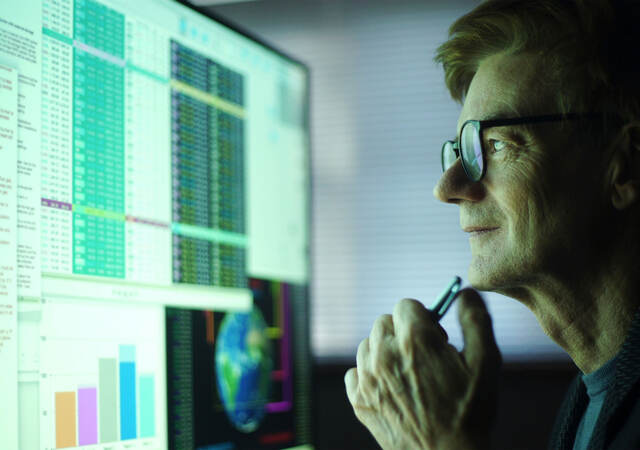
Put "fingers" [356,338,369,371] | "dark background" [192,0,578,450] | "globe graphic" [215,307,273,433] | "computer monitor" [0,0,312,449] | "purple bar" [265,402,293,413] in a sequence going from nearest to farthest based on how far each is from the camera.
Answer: "computer monitor" [0,0,312,449]
"fingers" [356,338,369,371]
"globe graphic" [215,307,273,433]
"purple bar" [265,402,293,413]
"dark background" [192,0,578,450]

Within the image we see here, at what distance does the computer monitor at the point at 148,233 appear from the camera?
0.90m

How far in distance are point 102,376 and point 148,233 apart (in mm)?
249

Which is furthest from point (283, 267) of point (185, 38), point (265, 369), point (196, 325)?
point (185, 38)

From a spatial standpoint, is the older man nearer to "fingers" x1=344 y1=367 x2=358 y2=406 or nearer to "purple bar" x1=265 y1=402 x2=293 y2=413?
"fingers" x1=344 y1=367 x2=358 y2=406

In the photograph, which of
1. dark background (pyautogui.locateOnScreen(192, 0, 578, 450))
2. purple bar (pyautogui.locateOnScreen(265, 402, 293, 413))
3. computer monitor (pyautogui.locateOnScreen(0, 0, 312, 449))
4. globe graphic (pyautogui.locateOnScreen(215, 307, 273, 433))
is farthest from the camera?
dark background (pyautogui.locateOnScreen(192, 0, 578, 450))

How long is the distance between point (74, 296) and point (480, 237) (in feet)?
2.10

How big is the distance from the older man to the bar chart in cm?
34

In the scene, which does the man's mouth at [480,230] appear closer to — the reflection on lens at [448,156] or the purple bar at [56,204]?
the reflection on lens at [448,156]

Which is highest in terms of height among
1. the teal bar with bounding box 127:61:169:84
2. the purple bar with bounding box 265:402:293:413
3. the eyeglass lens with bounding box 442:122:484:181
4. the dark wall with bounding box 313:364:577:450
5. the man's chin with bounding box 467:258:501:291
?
the teal bar with bounding box 127:61:169:84

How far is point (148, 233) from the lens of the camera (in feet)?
3.65

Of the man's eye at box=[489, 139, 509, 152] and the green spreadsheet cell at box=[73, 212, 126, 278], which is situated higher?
the man's eye at box=[489, 139, 509, 152]

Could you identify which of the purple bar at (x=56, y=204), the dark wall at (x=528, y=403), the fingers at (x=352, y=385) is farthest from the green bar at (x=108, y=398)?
the dark wall at (x=528, y=403)

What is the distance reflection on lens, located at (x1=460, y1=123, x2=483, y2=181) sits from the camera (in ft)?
3.47

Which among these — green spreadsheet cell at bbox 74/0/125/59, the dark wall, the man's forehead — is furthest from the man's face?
the dark wall
